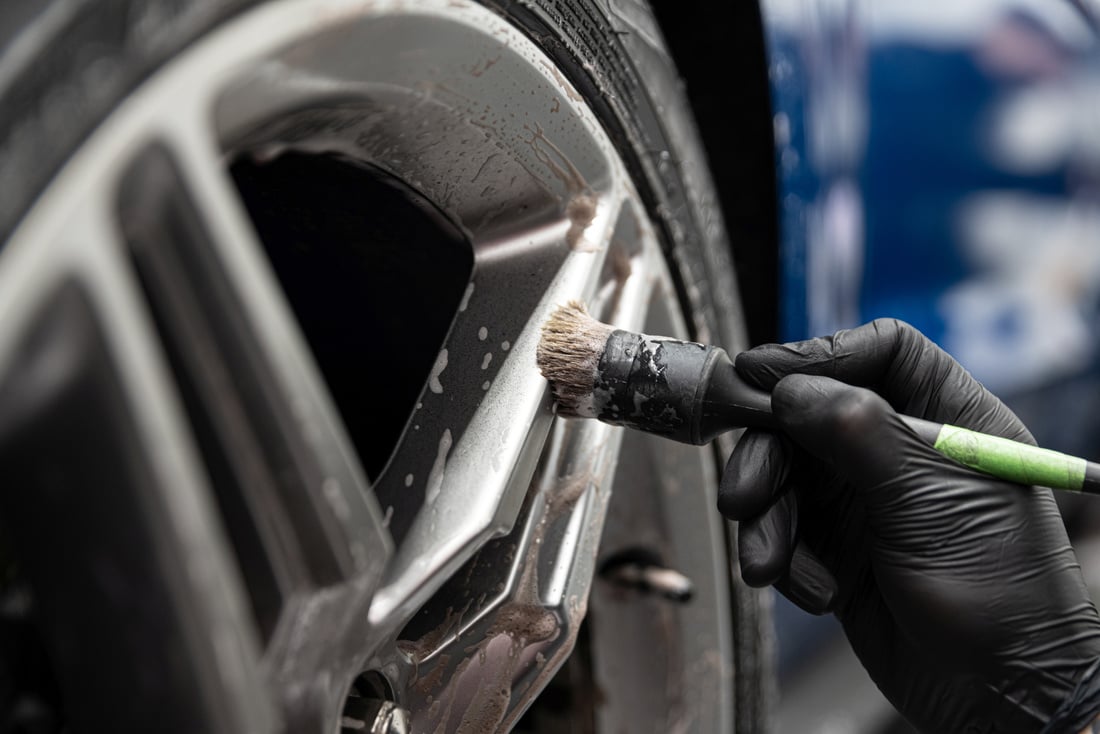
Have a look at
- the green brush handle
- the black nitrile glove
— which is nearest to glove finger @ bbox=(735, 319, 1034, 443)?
the black nitrile glove

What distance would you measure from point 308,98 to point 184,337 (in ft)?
0.73

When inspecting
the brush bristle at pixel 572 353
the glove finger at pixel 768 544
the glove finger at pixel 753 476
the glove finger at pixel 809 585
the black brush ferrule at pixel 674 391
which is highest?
the brush bristle at pixel 572 353

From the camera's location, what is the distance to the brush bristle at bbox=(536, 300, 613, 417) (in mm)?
905

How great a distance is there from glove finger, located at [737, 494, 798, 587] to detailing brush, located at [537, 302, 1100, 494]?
9 cm

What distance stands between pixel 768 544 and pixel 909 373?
0.85 feet

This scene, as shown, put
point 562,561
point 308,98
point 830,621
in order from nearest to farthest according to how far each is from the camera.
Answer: point 308,98 < point 562,561 < point 830,621

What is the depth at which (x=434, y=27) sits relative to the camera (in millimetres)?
756

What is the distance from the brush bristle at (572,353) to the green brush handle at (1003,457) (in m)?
0.30

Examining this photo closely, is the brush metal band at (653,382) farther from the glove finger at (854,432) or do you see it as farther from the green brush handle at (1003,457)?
the green brush handle at (1003,457)

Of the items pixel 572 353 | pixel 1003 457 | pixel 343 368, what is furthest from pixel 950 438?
pixel 343 368

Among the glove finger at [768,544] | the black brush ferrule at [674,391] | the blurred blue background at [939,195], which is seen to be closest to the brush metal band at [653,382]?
the black brush ferrule at [674,391]

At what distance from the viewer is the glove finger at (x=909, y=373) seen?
3.18 ft

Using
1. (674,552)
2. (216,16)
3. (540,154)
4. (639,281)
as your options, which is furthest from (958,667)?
(216,16)

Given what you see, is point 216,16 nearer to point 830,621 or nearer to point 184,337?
point 184,337
